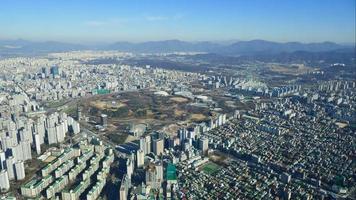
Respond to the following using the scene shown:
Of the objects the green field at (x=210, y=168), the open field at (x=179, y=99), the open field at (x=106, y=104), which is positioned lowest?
the green field at (x=210, y=168)

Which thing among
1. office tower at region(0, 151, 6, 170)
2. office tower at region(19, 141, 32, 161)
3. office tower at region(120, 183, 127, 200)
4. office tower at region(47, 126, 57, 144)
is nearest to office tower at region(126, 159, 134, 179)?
office tower at region(120, 183, 127, 200)

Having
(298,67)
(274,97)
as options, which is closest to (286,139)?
(274,97)

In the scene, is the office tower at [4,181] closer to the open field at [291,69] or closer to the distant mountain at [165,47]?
the open field at [291,69]

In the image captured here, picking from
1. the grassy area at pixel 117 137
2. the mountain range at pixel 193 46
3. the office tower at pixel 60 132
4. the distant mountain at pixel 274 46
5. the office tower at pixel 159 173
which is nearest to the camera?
the office tower at pixel 159 173

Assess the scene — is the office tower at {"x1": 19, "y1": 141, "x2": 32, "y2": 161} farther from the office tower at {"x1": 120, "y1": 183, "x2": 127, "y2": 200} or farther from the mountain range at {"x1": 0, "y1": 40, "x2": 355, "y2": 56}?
the mountain range at {"x1": 0, "y1": 40, "x2": 355, "y2": 56}

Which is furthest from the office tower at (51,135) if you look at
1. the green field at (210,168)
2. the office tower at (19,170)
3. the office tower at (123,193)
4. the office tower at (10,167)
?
the green field at (210,168)

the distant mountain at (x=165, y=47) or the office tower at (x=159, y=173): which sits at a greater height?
the distant mountain at (x=165, y=47)

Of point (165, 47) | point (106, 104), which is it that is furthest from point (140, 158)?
point (165, 47)

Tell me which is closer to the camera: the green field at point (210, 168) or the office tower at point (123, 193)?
the office tower at point (123, 193)
